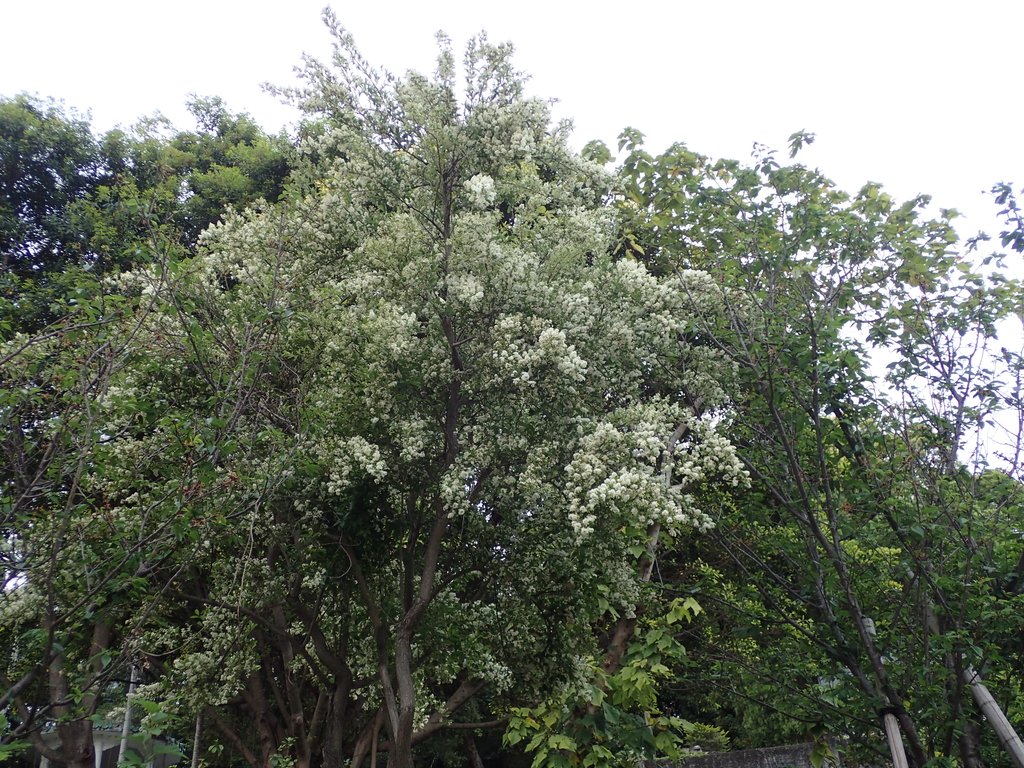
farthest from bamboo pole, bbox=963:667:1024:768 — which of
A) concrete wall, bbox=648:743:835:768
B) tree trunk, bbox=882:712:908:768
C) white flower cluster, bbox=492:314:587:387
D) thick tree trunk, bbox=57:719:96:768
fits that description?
thick tree trunk, bbox=57:719:96:768

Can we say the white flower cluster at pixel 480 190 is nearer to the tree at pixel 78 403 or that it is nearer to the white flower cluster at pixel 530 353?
the white flower cluster at pixel 530 353

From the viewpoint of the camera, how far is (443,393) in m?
7.89

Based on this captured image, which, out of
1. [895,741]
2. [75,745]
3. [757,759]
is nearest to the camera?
[895,741]

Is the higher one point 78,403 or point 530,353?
point 530,353

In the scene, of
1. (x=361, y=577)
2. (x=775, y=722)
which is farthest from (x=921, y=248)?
(x=775, y=722)

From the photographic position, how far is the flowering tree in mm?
7098

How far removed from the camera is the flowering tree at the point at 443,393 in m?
7.10

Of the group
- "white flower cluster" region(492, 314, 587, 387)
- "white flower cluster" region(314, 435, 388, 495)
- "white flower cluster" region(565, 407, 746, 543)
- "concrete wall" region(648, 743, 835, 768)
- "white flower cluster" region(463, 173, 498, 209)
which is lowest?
"concrete wall" region(648, 743, 835, 768)

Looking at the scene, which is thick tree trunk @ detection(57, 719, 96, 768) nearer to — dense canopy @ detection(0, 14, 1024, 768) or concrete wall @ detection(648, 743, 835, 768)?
dense canopy @ detection(0, 14, 1024, 768)

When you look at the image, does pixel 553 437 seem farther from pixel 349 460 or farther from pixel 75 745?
pixel 75 745

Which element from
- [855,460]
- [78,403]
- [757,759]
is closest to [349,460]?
[78,403]

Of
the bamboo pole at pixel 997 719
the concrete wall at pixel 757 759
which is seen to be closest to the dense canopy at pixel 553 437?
the bamboo pole at pixel 997 719

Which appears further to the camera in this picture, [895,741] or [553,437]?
[553,437]

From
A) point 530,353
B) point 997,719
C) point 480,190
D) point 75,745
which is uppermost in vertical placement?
point 480,190
